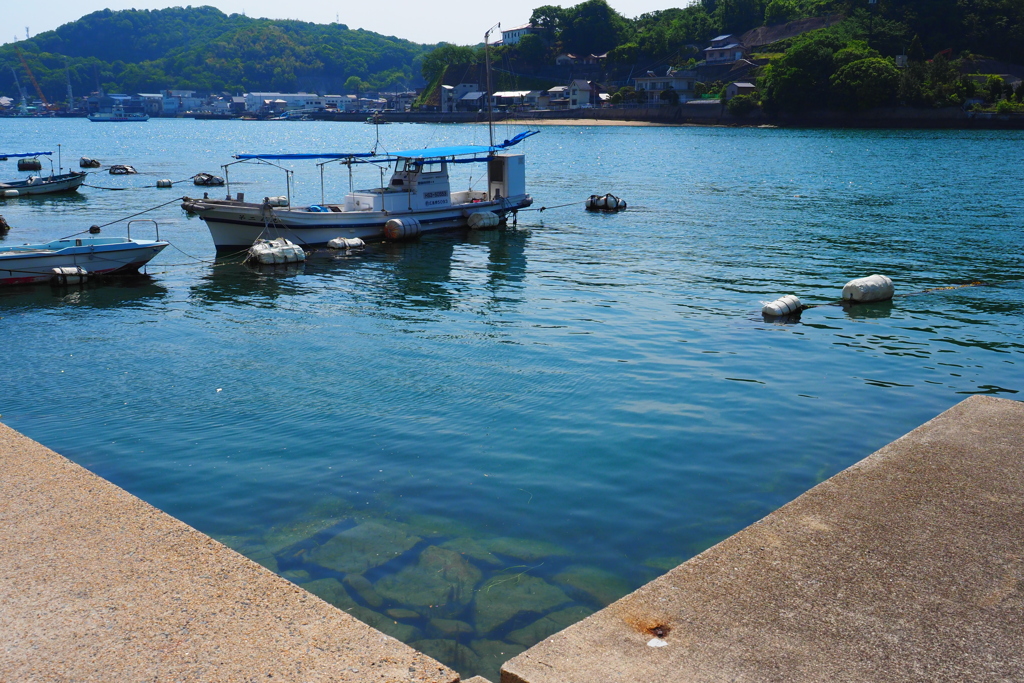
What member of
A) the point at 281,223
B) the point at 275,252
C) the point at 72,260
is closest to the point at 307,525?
the point at 72,260

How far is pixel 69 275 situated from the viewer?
2288 cm

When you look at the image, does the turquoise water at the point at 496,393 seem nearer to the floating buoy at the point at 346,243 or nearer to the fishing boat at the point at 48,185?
the floating buoy at the point at 346,243

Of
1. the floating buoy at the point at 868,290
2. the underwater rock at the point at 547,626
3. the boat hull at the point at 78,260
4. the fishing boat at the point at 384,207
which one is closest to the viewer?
the underwater rock at the point at 547,626

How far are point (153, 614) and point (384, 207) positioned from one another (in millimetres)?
26752

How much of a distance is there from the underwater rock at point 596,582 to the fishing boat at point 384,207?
22288mm

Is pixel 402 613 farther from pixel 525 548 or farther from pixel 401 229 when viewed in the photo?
pixel 401 229

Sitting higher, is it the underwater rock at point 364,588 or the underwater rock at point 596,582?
the underwater rock at point 364,588

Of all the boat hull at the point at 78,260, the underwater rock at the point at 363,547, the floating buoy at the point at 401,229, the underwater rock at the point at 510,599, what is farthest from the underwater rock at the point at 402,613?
the floating buoy at the point at 401,229

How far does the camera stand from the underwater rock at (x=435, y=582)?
7375 mm

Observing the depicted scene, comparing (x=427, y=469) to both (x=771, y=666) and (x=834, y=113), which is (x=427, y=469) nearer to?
(x=771, y=666)

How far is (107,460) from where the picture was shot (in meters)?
10.6

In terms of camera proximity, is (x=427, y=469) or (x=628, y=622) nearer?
(x=628, y=622)

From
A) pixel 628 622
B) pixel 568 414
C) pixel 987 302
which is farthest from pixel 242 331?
pixel 987 302

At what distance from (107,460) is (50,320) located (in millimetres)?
10443
